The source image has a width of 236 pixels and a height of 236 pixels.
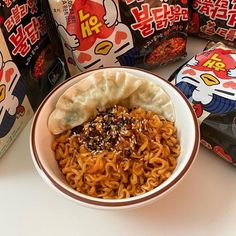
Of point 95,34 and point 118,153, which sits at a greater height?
point 95,34

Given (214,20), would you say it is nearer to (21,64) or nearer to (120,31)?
(120,31)

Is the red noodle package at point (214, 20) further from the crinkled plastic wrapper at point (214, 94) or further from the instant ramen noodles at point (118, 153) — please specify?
the instant ramen noodles at point (118, 153)

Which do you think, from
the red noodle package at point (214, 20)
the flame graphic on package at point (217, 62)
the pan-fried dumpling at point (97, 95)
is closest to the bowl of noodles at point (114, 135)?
the pan-fried dumpling at point (97, 95)

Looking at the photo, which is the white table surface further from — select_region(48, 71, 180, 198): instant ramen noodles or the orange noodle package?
the orange noodle package

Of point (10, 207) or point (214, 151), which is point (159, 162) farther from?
point (10, 207)

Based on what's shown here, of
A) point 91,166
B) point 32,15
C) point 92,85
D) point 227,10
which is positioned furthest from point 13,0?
point 227,10

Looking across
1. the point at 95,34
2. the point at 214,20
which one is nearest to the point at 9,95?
the point at 95,34

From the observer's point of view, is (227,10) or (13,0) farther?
(227,10)
